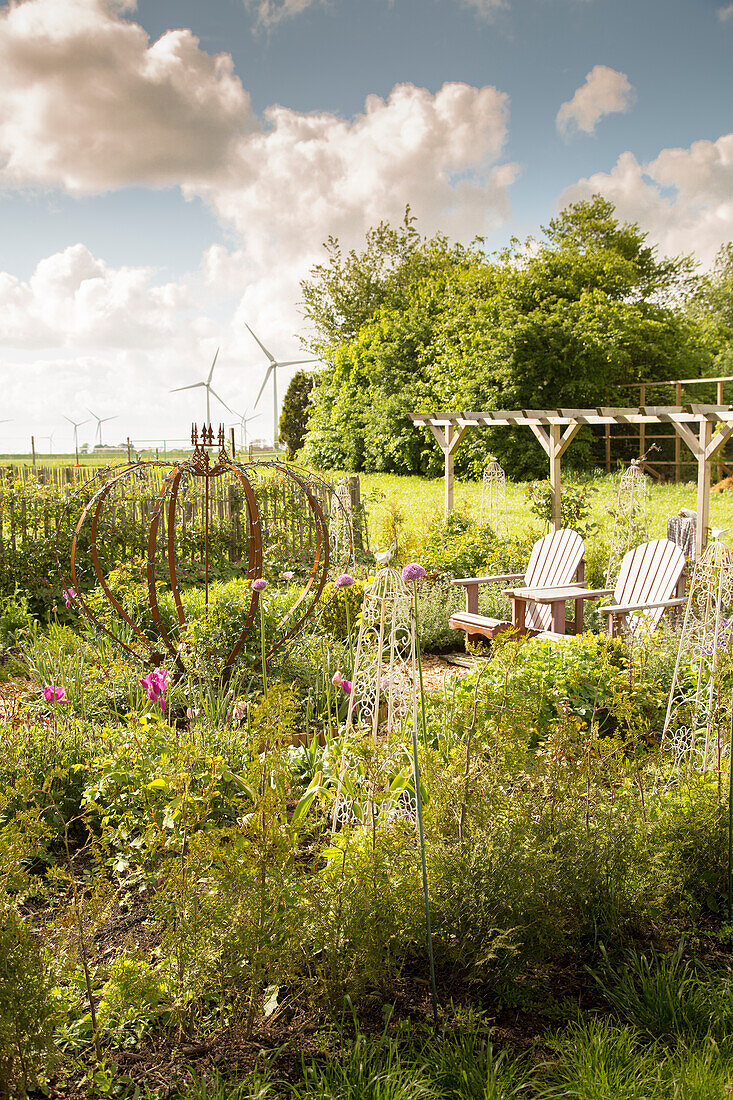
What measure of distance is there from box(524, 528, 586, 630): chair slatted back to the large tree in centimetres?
1128

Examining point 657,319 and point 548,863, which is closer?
point 548,863

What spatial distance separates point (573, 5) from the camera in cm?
850

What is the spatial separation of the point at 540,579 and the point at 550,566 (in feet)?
0.50

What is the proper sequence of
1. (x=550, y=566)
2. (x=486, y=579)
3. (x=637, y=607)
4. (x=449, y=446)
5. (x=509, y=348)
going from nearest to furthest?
(x=637, y=607) → (x=486, y=579) → (x=550, y=566) → (x=449, y=446) → (x=509, y=348)

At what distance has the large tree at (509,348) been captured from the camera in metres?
17.7

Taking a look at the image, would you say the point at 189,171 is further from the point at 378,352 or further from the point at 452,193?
the point at 452,193

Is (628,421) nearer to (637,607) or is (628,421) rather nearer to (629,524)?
(629,524)

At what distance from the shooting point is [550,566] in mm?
6535

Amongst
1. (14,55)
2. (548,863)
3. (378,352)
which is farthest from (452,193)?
(548,863)

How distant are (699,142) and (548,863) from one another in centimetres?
2956

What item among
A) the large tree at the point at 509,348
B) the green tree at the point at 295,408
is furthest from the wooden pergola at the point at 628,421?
the green tree at the point at 295,408

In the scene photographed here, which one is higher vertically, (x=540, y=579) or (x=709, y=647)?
(x=709, y=647)

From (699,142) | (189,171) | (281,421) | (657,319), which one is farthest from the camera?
(281,421)

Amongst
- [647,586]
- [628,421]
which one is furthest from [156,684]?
[628,421]
